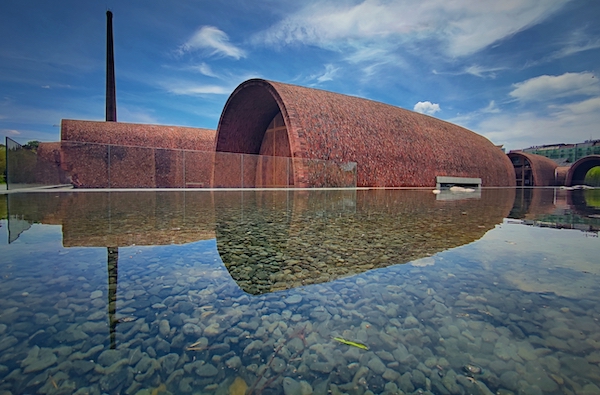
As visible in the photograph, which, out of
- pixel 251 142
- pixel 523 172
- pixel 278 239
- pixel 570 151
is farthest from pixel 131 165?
pixel 570 151

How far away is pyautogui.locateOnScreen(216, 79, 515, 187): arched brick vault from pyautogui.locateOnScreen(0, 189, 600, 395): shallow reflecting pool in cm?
1321

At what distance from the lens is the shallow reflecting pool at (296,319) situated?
1.18 m

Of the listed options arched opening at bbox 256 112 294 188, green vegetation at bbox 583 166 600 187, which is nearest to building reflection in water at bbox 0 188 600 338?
arched opening at bbox 256 112 294 188

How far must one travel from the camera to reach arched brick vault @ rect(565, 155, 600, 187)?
40069mm

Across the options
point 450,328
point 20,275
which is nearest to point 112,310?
point 20,275

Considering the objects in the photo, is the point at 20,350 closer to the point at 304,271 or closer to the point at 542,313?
the point at 304,271

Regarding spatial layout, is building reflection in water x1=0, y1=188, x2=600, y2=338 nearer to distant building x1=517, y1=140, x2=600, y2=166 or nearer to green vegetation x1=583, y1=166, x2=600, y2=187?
green vegetation x1=583, y1=166, x2=600, y2=187

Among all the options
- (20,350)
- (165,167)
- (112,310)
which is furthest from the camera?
(165,167)

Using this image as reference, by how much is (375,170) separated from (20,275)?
19195 mm

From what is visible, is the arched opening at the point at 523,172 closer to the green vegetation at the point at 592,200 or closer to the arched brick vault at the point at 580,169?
the arched brick vault at the point at 580,169

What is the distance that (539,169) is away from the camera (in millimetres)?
39438

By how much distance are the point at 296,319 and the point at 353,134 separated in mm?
18150

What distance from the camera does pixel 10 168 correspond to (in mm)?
13891

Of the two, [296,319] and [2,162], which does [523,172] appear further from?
[2,162]
